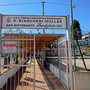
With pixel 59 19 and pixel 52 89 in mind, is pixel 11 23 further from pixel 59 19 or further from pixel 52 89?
pixel 52 89

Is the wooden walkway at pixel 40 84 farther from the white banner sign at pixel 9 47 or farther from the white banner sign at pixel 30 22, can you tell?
the white banner sign at pixel 30 22

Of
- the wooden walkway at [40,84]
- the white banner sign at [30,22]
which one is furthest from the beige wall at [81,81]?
the white banner sign at [30,22]

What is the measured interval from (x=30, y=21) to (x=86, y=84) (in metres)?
3.62

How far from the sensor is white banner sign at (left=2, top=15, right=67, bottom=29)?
7660 mm

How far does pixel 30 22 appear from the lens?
771cm

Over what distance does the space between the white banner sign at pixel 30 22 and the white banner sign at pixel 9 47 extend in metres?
0.67

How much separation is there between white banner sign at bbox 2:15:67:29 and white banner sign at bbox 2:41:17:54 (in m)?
0.67

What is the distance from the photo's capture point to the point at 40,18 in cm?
778

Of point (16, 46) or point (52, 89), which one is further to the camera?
point (52, 89)

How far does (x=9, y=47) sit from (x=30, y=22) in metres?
1.36

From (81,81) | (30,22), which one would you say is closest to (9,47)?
(30,22)

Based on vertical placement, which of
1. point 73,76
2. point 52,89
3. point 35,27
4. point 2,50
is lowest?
point 52,89

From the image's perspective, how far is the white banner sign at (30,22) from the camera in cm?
766

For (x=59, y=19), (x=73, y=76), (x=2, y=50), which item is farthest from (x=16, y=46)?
(x=73, y=76)
